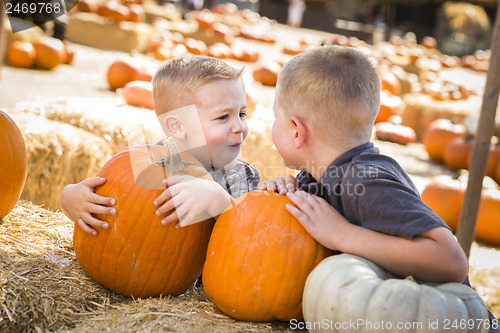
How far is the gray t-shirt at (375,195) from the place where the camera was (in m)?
1.69

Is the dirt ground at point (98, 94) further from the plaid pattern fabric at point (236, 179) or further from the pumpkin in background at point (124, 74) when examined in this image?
the plaid pattern fabric at point (236, 179)

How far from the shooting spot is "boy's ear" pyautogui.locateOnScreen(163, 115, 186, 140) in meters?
2.48

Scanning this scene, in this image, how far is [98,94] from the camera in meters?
7.29

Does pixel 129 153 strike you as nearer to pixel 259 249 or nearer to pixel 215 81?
pixel 215 81

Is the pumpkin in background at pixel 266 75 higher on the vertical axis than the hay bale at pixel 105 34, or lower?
lower

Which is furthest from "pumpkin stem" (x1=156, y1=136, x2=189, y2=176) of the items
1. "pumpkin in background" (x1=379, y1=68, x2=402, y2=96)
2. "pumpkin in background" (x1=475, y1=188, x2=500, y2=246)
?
"pumpkin in background" (x1=379, y1=68, x2=402, y2=96)

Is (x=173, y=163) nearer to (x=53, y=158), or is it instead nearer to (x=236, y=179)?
(x=236, y=179)

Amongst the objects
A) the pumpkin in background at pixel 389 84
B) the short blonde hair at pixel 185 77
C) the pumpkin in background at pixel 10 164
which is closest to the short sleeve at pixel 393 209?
the short blonde hair at pixel 185 77

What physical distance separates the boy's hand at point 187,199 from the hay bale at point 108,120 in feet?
6.44

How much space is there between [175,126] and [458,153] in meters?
5.63

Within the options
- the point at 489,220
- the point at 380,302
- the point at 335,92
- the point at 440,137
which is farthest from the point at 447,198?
the point at 380,302

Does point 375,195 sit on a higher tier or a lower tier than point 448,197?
higher

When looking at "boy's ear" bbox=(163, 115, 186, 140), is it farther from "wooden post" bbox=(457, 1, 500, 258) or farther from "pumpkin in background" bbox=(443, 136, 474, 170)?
"pumpkin in background" bbox=(443, 136, 474, 170)

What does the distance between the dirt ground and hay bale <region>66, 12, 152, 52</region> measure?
2.07m
